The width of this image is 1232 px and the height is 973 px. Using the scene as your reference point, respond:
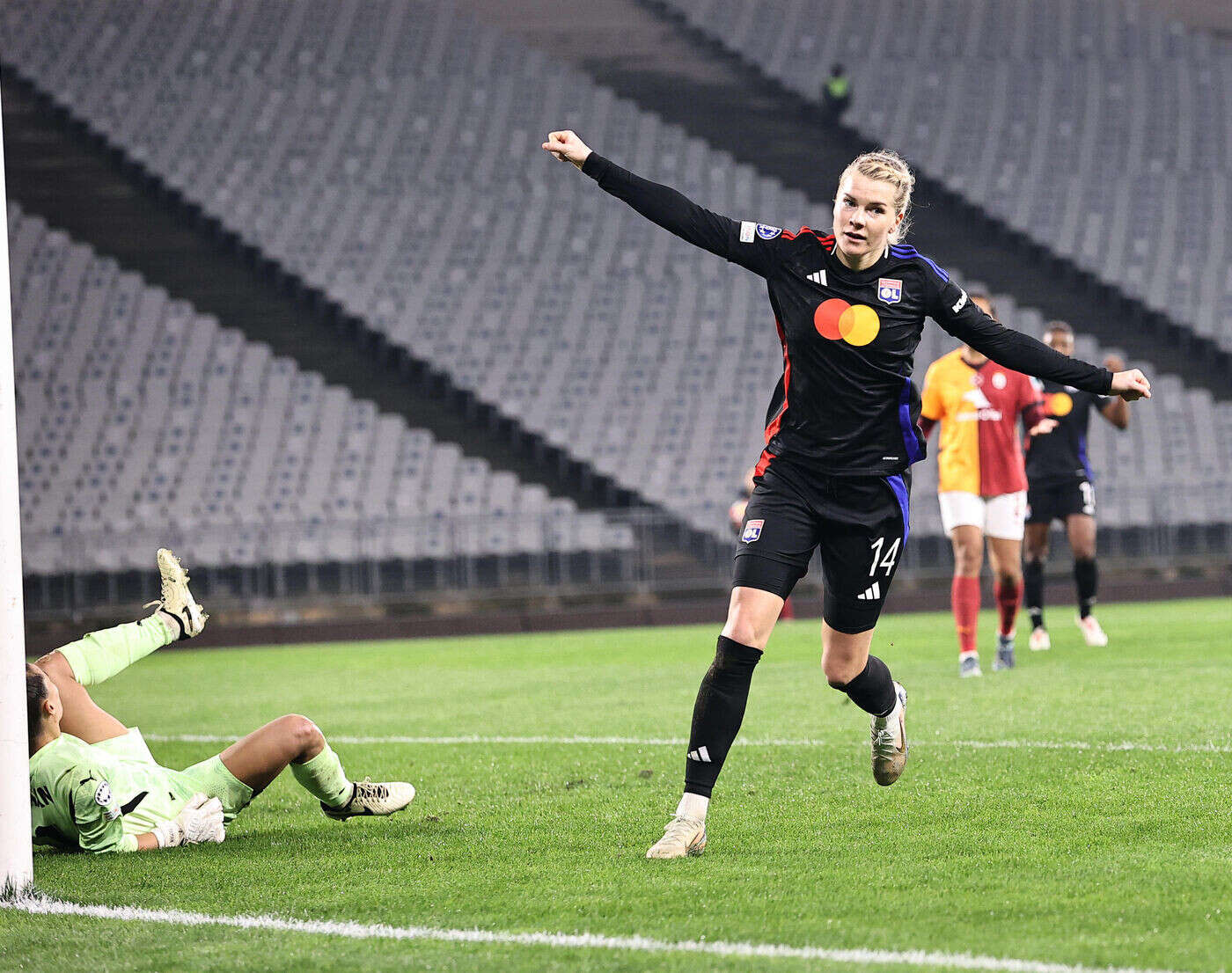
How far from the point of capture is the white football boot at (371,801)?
537 centimetres

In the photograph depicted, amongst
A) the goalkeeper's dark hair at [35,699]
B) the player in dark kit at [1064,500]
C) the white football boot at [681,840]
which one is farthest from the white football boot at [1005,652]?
the goalkeeper's dark hair at [35,699]

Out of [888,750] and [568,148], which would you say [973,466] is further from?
[568,148]

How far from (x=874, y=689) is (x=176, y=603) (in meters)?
2.49

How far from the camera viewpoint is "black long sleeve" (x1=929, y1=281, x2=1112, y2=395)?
495 cm

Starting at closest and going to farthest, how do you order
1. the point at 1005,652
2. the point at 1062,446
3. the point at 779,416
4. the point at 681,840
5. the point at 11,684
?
the point at 11,684
the point at 681,840
the point at 779,416
the point at 1005,652
the point at 1062,446

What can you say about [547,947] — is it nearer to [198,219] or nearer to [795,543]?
[795,543]

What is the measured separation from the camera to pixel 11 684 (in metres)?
4.19

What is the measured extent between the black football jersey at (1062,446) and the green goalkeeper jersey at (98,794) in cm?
873

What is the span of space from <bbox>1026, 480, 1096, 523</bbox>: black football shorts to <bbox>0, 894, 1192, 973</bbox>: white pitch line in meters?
9.27

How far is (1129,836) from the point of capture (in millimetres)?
4555

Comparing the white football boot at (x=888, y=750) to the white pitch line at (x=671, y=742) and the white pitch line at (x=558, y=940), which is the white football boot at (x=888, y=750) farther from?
the white pitch line at (x=558, y=940)

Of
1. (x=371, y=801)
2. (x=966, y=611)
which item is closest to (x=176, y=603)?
(x=371, y=801)

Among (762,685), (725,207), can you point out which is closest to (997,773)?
(762,685)

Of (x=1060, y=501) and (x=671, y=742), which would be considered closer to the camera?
(x=671, y=742)
